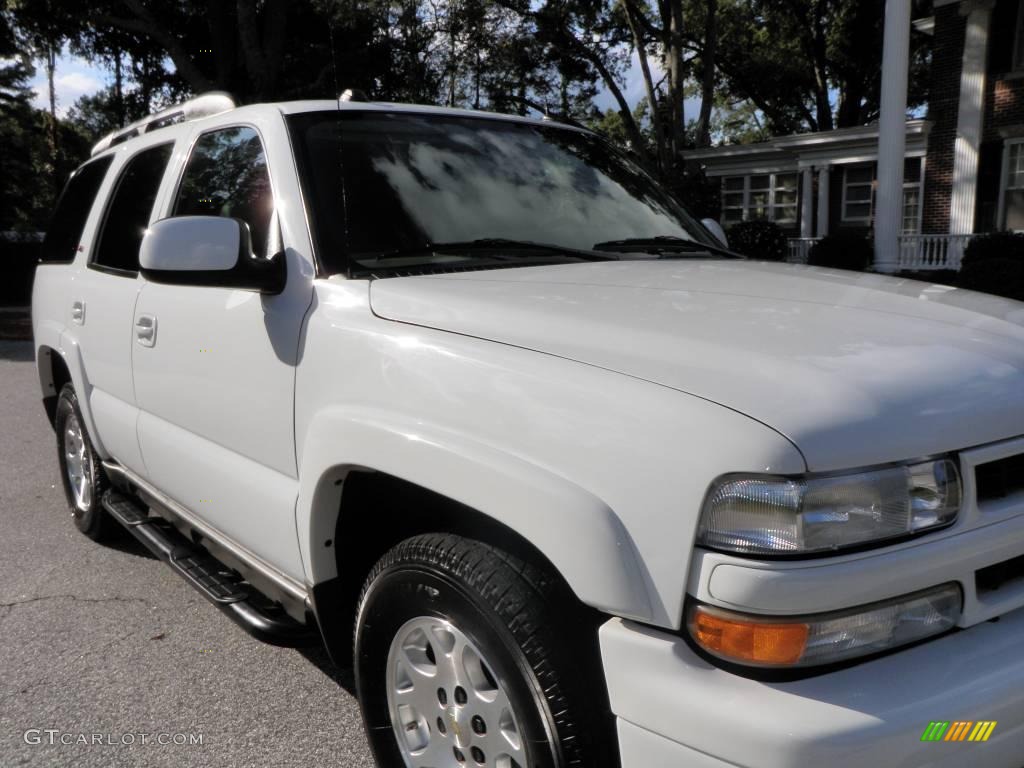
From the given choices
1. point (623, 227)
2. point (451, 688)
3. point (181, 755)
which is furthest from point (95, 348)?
point (451, 688)

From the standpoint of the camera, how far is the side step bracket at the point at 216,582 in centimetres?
263

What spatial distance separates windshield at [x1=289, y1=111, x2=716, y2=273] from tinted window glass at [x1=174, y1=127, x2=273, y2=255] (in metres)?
0.20

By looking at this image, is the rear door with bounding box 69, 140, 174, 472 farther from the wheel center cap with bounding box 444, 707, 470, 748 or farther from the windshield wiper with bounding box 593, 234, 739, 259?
the wheel center cap with bounding box 444, 707, 470, 748

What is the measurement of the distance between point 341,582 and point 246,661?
1.10 meters

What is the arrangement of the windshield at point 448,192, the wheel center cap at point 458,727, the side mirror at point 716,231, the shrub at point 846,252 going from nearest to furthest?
1. the wheel center cap at point 458,727
2. the windshield at point 448,192
3. the side mirror at point 716,231
4. the shrub at point 846,252

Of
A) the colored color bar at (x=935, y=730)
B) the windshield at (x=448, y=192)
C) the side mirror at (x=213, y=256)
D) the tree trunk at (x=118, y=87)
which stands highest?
the tree trunk at (x=118, y=87)

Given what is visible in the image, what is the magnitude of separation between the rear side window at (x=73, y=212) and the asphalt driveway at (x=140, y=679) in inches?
60.3

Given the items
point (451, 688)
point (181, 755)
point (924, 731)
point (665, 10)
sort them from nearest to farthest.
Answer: point (924, 731) < point (451, 688) < point (181, 755) < point (665, 10)

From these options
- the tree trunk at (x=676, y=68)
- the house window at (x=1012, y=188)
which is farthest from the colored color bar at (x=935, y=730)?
the tree trunk at (x=676, y=68)

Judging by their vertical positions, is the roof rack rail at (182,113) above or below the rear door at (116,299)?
above

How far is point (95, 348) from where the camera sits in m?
3.85

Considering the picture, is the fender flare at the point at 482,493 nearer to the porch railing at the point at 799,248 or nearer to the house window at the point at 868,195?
the porch railing at the point at 799,248

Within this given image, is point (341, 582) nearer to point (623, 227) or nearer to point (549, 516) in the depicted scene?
point (549, 516)

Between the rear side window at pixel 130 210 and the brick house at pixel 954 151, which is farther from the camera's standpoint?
the brick house at pixel 954 151
